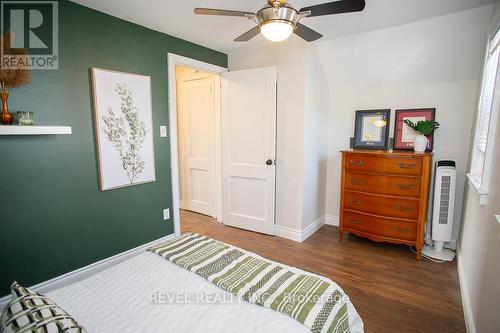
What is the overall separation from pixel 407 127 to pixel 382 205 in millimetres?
988

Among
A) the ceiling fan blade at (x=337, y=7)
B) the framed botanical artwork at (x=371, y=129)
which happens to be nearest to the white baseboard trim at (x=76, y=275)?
the ceiling fan blade at (x=337, y=7)

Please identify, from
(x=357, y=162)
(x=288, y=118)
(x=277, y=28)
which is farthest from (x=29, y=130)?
(x=357, y=162)

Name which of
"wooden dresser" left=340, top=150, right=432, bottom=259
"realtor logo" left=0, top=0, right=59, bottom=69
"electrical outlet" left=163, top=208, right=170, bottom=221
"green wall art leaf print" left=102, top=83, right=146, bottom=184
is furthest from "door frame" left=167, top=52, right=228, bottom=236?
"wooden dresser" left=340, top=150, right=432, bottom=259

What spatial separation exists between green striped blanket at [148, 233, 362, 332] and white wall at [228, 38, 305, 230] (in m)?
1.61

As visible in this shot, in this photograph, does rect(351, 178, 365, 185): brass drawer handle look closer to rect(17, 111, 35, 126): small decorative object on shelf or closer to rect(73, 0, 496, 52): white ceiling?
rect(73, 0, 496, 52): white ceiling

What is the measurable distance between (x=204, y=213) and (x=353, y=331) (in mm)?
3161

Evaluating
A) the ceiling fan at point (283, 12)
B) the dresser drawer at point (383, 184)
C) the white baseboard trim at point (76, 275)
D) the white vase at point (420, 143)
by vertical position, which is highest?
the ceiling fan at point (283, 12)

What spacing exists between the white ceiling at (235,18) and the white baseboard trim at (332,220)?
239cm

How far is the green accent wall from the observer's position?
1.97 meters

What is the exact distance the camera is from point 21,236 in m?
2.01

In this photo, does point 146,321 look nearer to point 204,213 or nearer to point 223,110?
point 223,110

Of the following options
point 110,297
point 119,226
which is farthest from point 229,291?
point 119,226

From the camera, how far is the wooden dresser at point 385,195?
8.84ft

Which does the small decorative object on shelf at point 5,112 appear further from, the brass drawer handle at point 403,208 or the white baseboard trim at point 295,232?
the brass drawer handle at point 403,208
